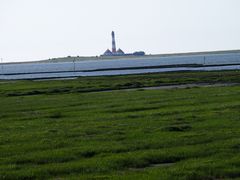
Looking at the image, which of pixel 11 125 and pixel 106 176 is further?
pixel 11 125

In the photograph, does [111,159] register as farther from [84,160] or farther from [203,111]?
[203,111]

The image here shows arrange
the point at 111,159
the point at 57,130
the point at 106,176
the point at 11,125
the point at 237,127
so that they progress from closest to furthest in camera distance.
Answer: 1. the point at 106,176
2. the point at 111,159
3. the point at 237,127
4. the point at 57,130
5. the point at 11,125

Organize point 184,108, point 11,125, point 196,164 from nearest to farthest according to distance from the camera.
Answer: point 196,164 → point 11,125 → point 184,108

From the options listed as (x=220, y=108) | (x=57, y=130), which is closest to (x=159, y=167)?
(x=57, y=130)

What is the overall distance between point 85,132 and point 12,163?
21.4 ft

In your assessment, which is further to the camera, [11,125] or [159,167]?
[11,125]

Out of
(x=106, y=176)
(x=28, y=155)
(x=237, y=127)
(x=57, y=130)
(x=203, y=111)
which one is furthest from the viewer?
(x=203, y=111)

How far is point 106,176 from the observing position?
15.9 metres

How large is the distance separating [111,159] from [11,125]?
12.3m

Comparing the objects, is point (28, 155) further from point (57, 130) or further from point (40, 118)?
point (40, 118)

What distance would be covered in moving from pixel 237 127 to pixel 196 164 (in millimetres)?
7334

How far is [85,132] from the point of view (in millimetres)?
24812

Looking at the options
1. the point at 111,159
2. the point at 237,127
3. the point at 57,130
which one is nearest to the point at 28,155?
the point at 111,159

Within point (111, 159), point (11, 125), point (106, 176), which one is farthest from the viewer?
point (11, 125)
